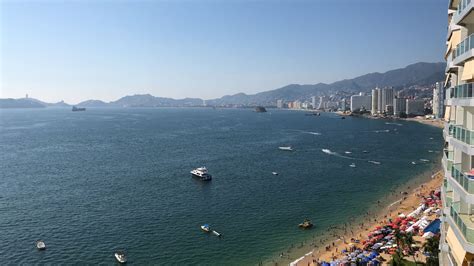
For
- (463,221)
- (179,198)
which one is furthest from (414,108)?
(463,221)

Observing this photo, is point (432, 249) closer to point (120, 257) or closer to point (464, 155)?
point (464, 155)

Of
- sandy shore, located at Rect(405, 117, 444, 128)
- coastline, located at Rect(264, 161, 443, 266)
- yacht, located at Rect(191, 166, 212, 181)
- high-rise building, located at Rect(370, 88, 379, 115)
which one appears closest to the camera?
coastline, located at Rect(264, 161, 443, 266)

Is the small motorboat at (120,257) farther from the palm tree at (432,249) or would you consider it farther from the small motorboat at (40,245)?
the palm tree at (432,249)

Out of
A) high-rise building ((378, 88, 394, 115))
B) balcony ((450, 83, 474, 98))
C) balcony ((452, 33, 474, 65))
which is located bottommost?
high-rise building ((378, 88, 394, 115))

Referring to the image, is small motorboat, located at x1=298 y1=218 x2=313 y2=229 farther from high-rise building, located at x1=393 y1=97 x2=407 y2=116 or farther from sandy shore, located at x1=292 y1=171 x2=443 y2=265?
high-rise building, located at x1=393 y1=97 x2=407 y2=116

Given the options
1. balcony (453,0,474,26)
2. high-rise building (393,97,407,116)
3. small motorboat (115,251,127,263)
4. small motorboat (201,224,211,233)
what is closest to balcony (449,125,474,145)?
balcony (453,0,474,26)

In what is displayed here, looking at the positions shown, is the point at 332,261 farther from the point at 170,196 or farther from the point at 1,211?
the point at 1,211

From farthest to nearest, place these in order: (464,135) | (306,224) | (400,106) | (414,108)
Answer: (400,106) < (414,108) < (306,224) < (464,135)
